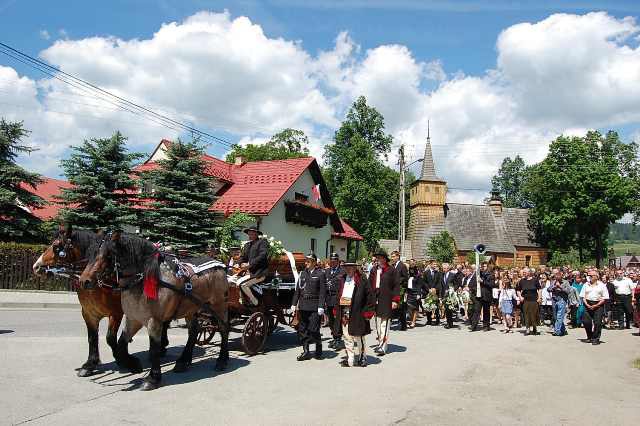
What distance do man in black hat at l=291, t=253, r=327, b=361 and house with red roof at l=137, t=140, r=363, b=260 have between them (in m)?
15.1

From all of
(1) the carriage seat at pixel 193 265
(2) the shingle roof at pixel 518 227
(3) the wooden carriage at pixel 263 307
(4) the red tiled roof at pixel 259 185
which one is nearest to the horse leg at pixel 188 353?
(3) the wooden carriage at pixel 263 307

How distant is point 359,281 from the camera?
10211 mm

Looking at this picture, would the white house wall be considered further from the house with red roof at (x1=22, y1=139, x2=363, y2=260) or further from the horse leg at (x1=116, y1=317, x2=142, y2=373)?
the horse leg at (x1=116, y1=317, x2=142, y2=373)

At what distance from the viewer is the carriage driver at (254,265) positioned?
33.2ft

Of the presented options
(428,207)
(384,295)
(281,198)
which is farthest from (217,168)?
(428,207)

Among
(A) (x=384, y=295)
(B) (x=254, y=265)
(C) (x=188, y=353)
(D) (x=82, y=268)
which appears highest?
(B) (x=254, y=265)

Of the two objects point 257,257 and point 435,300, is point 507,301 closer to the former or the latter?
point 435,300

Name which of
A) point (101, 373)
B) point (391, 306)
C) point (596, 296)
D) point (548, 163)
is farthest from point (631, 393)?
point (548, 163)

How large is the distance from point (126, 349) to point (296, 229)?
854 inches

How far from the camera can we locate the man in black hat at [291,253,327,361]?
33.7ft

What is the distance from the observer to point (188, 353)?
28.7 ft

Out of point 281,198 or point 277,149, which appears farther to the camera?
point 277,149

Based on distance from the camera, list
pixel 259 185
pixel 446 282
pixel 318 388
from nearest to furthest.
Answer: pixel 318 388 < pixel 446 282 < pixel 259 185

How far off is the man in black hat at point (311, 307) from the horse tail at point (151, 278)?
3533 mm
